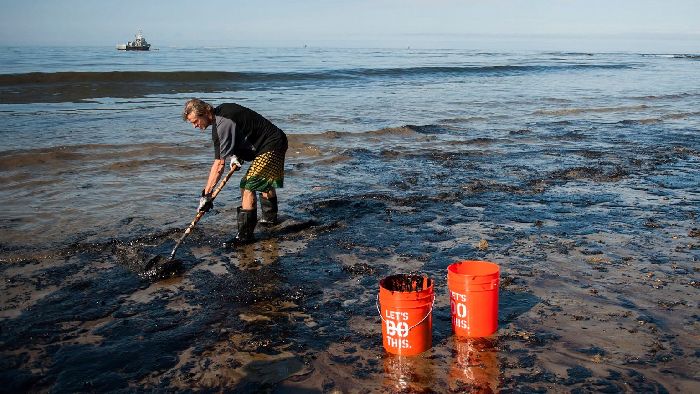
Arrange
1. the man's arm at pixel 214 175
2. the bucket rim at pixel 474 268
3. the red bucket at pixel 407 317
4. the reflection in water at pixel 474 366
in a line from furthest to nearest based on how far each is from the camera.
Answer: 1. the man's arm at pixel 214 175
2. the bucket rim at pixel 474 268
3. the red bucket at pixel 407 317
4. the reflection in water at pixel 474 366

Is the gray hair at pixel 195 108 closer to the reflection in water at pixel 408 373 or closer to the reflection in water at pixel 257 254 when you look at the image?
the reflection in water at pixel 257 254

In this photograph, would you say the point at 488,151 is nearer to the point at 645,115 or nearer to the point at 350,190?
the point at 350,190

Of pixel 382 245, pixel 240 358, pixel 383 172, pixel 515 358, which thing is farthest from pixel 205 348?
pixel 383 172

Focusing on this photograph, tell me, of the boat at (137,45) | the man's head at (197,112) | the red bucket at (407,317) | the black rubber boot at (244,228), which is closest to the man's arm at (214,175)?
the man's head at (197,112)

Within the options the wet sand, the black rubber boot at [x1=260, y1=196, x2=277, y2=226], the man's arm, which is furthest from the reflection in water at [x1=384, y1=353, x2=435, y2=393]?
the black rubber boot at [x1=260, y1=196, x2=277, y2=226]

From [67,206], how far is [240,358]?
553 centimetres

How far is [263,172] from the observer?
6.98 meters

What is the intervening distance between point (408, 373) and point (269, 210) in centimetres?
393

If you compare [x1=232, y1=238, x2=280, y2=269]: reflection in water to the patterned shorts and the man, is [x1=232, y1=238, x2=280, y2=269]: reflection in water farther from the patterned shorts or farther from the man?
the patterned shorts

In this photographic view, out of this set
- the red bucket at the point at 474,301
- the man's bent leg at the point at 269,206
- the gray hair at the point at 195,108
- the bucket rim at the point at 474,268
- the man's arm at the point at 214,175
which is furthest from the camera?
the man's bent leg at the point at 269,206

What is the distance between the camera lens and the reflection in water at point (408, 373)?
3891 millimetres

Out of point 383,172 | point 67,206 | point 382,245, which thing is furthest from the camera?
point 383,172

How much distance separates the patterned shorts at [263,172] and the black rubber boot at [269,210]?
44 centimetres

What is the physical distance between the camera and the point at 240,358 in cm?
436
